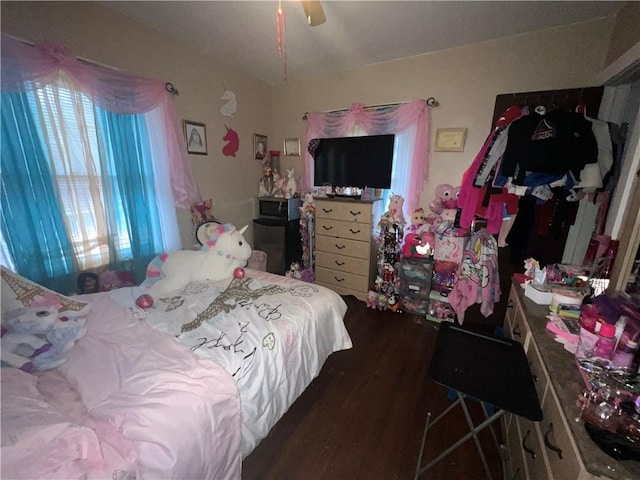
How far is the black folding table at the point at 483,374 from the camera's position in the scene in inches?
36.4

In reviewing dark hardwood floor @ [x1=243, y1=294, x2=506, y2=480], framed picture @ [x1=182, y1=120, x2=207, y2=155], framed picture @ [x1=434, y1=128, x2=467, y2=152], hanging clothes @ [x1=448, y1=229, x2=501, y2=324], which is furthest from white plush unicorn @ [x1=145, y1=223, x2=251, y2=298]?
framed picture @ [x1=434, y1=128, x2=467, y2=152]

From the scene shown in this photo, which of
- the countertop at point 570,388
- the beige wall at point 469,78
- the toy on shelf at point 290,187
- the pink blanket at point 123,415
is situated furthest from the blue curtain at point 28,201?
the countertop at point 570,388

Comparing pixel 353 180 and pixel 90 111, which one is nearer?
pixel 90 111

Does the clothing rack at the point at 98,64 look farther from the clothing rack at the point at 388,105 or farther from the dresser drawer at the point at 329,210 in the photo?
the dresser drawer at the point at 329,210

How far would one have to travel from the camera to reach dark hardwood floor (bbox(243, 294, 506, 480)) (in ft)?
4.20

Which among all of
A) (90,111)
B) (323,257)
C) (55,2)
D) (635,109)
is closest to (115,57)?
(55,2)

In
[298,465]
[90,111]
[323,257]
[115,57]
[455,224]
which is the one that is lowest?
[298,465]

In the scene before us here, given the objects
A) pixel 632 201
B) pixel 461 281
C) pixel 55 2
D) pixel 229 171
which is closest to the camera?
pixel 632 201

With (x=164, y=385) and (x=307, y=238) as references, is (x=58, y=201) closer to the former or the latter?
(x=164, y=385)

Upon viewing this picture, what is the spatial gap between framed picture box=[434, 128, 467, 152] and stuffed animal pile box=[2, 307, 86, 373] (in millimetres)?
3165

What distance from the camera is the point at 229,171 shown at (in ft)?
10.1

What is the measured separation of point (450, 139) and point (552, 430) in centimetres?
251

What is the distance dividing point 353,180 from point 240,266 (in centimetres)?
174

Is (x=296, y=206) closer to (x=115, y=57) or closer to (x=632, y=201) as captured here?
(x=115, y=57)
